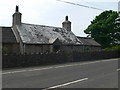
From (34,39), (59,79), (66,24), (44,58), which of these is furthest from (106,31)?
(59,79)

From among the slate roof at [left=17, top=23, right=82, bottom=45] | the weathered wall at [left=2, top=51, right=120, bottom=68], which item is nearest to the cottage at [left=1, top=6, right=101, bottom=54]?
the slate roof at [left=17, top=23, right=82, bottom=45]

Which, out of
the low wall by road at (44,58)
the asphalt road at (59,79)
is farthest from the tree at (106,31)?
the asphalt road at (59,79)

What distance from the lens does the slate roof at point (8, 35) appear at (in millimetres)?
34844

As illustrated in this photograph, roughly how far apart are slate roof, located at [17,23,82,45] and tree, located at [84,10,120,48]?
16629 millimetres

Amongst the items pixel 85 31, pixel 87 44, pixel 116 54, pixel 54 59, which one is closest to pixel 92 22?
pixel 85 31

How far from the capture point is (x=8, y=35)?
3653cm

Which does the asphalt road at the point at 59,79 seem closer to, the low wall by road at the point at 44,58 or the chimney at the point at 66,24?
the low wall by road at the point at 44,58

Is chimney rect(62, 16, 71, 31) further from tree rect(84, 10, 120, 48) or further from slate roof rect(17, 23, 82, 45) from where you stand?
tree rect(84, 10, 120, 48)

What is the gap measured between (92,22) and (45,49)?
102ft

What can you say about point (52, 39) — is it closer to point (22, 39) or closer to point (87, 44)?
point (22, 39)

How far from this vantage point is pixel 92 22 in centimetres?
6450

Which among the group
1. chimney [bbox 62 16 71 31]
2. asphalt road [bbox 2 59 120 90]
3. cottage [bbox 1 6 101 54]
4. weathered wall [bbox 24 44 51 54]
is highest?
chimney [bbox 62 16 71 31]

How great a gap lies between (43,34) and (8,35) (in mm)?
6615

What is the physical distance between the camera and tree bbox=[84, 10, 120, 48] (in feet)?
197
